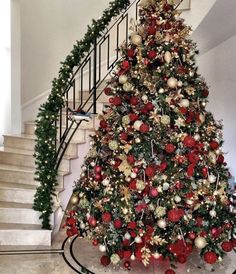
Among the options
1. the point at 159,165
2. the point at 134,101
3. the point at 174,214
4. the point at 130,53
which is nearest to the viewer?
the point at 174,214

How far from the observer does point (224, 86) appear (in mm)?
5242

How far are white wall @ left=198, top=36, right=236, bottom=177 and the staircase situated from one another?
2.25 m

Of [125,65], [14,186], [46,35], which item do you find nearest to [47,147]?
[14,186]

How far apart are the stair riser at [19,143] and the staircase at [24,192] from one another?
0.35ft

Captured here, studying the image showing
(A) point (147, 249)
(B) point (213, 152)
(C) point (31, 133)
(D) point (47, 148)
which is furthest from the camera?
(C) point (31, 133)

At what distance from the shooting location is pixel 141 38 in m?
2.82

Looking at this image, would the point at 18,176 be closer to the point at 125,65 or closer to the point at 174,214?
the point at 125,65

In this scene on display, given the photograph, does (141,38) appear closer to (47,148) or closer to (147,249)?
(47,148)

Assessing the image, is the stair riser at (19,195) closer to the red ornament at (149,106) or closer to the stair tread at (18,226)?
the stair tread at (18,226)

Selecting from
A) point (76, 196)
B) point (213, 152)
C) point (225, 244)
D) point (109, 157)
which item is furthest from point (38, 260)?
point (213, 152)

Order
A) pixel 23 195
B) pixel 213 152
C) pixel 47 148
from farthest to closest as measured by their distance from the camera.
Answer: pixel 23 195
pixel 47 148
pixel 213 152

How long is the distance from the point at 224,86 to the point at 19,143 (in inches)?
136

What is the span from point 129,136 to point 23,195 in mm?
1592

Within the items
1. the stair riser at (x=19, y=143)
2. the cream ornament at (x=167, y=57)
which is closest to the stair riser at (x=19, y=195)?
the stair riser at (x=19, y=143)
